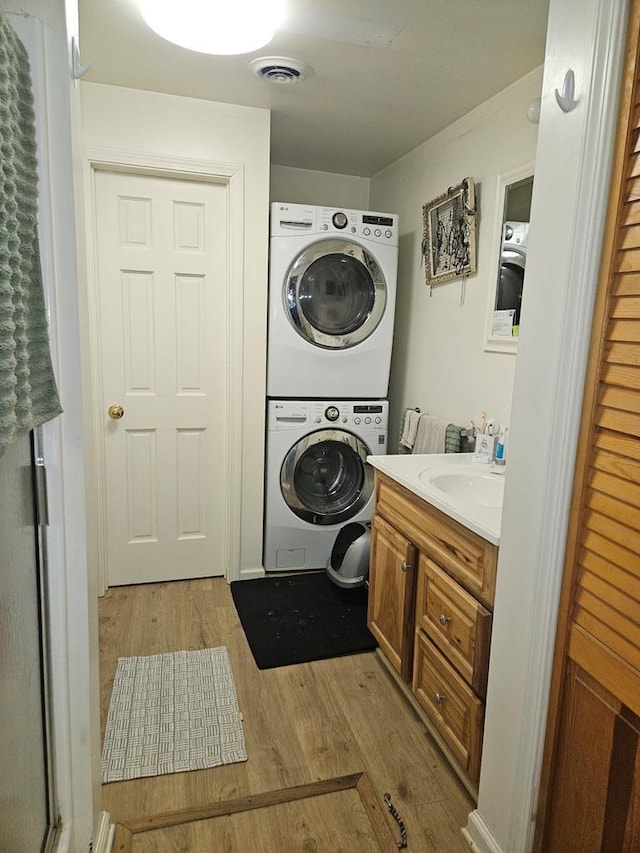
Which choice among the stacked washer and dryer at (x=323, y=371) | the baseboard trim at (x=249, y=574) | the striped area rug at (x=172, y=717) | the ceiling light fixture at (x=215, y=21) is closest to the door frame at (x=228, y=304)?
the baseboard trim at (x=249, y=574)

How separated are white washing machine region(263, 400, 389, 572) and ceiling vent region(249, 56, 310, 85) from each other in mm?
1453

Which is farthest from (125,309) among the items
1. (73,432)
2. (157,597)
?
(73,432)

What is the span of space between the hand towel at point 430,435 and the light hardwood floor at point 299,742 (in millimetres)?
1033

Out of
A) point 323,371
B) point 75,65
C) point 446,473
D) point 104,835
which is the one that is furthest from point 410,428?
point 75,65

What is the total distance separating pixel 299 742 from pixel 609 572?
1.27 meters

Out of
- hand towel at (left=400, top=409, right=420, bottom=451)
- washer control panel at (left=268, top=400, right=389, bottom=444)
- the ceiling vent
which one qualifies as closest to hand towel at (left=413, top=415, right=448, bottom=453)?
hand towel at (left=400, top=409, right=420, bottom=451)

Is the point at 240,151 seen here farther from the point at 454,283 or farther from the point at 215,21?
the point at 454,283

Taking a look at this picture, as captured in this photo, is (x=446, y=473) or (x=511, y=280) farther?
(x=511, y=280)

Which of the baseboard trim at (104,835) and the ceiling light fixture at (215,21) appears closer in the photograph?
the baseboard trim at (104,835)

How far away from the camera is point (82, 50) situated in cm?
215

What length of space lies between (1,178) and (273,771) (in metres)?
1.76

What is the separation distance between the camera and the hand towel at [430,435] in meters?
2.71

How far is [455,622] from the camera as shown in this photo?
165 centimetres

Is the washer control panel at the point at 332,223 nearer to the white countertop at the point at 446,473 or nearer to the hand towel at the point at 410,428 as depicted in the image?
the hand towel at the point at 410,428
